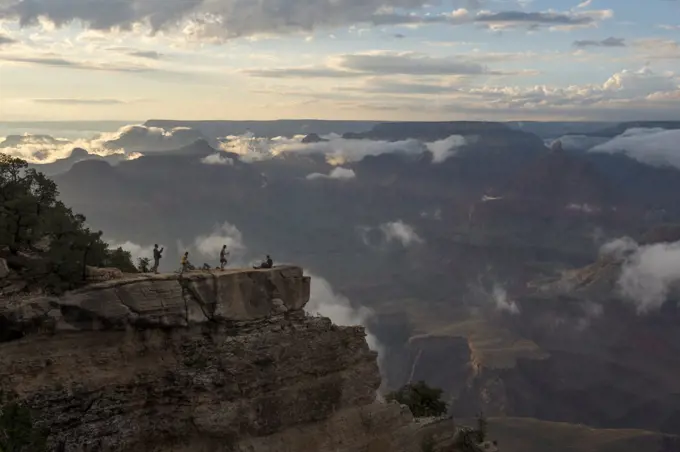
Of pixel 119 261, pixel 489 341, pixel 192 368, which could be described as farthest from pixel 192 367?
pixel 489 341

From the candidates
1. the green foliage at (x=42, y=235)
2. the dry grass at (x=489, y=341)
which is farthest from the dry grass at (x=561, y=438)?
the green foliage at (x=42, y=235)

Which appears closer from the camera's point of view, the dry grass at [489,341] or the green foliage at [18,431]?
the green foliage at [18,431]

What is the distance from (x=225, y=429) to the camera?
92.6ft

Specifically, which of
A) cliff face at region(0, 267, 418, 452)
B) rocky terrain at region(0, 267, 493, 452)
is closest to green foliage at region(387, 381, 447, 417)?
rocky terrain at region(0, 267, 493, 452)

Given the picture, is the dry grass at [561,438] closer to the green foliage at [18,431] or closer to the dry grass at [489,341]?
the dry grass at [489,341]

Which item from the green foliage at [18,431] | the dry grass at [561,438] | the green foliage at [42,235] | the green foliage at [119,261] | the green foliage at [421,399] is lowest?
the dry grass at [561,438]

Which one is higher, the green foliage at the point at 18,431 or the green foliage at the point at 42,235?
the green foliage at the point at 42,235

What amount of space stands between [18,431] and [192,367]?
6675 mm

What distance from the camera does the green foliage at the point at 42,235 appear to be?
27203 mm

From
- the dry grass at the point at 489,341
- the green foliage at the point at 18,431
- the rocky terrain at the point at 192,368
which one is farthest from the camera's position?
the dry grass at the point at 489,341

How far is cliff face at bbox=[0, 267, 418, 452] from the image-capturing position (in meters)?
25.6

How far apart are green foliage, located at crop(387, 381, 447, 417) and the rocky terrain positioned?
1419cm

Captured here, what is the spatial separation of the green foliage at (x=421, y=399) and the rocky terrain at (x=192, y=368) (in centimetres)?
1419

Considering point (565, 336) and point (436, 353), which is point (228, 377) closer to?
point (436, 353)
